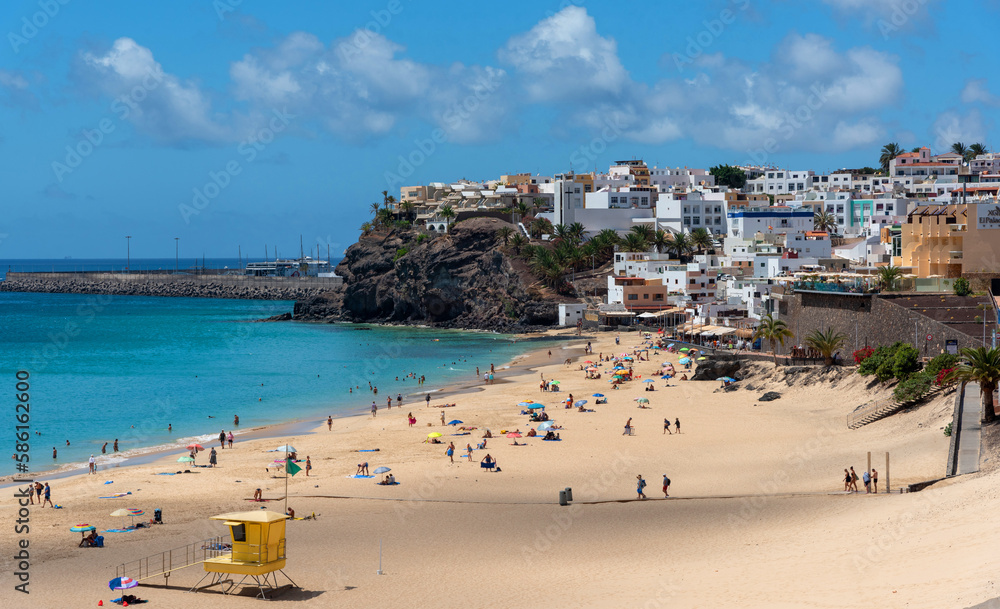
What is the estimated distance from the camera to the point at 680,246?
97688 mm

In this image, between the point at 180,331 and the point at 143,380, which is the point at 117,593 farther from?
the point at 180,331

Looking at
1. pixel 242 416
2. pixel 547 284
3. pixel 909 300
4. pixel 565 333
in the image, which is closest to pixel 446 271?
pixel 547 284

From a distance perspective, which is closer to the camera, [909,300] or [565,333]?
[909,300]

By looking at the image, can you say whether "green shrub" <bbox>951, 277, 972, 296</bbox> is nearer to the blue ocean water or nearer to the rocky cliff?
the blue ocean water

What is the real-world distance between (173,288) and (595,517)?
169 meters

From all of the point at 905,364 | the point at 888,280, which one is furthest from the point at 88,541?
the point at 888,280

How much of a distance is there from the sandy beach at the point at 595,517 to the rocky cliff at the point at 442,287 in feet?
190

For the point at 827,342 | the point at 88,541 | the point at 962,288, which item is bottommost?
the point at 88,541

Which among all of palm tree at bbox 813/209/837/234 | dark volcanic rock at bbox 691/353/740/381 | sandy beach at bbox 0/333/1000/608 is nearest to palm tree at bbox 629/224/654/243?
palm tree at bbox 813/209/837/234

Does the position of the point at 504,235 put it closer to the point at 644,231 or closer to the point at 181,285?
the point at 644,231

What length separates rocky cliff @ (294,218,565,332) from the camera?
322ft

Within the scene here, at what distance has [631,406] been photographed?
43.4 m

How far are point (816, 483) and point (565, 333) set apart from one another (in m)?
60.8

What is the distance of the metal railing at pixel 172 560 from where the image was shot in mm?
20672
